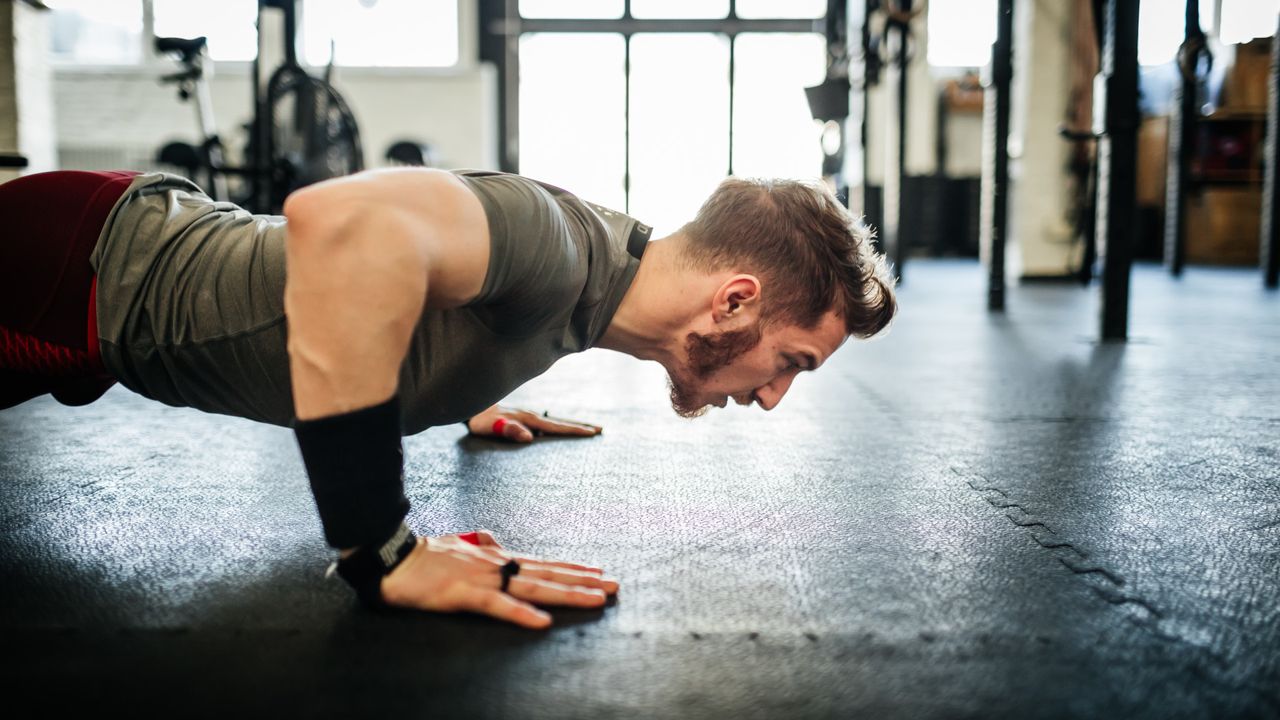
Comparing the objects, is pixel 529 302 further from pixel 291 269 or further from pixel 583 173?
pixel 583 173

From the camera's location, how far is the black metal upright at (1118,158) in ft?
11.2

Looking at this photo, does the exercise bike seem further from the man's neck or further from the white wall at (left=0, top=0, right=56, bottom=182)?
the man's neck

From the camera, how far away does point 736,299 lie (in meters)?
1.23

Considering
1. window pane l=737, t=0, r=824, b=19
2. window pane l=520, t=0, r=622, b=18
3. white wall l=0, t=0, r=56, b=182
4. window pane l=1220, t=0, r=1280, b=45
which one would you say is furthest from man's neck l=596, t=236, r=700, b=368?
window pane l=737, t=0, r=824, b=19

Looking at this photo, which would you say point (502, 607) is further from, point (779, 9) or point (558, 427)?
point (779, 9)

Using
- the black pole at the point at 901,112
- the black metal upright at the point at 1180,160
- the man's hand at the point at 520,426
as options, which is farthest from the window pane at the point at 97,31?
the man's hand at the point at 520,426

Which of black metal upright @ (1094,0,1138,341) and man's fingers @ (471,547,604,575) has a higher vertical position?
black metal upright @ (1094,0,1138,341)

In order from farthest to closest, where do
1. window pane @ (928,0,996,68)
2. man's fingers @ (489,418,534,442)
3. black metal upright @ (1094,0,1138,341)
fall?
window pane @ (928,0,996,68) < black metal upright @ (1094,0,1138,341) < man's fingers @ (489,418,534,442)

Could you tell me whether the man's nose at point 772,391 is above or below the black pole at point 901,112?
below

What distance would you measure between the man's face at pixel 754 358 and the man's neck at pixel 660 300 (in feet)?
0.11

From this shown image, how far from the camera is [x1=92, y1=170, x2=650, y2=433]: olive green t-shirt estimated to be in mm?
1210

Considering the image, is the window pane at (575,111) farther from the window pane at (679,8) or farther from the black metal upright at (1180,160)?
the black metal upright at (1180,160)

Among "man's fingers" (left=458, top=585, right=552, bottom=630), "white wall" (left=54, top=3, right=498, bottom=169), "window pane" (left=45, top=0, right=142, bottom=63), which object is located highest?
"window pane" (left=45, top=0, right=142, bottom=63)

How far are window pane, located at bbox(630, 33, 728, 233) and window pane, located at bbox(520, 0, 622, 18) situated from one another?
0.38m
